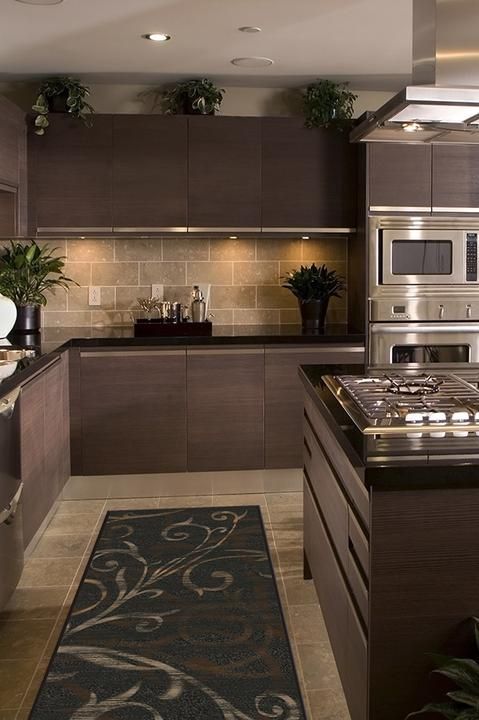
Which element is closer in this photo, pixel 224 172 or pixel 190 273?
pixel 224 172

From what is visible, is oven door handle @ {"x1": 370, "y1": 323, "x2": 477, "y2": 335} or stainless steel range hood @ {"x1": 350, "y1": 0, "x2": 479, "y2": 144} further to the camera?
oven door handle @ {"x1": 370, "y1": 323, "x2": 477, "y2": 335}

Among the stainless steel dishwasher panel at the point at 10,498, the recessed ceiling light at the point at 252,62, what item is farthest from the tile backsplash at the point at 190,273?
the stainless steel dishwasher panel at the point at 10,498

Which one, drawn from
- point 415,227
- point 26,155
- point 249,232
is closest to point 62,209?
point 26,155

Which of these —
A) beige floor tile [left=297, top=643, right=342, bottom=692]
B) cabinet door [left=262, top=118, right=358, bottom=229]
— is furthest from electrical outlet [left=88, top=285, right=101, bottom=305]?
beige floor tile [left=297, top=643, right=342, bottom=692]

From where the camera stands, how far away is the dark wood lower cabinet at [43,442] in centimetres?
362

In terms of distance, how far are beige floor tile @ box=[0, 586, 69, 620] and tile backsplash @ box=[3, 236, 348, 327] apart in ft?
7.34

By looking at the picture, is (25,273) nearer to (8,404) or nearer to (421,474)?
(8,404)

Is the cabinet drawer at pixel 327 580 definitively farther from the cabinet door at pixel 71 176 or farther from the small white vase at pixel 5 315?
the cabinet door at pixel 71 176

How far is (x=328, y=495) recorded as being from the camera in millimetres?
2609

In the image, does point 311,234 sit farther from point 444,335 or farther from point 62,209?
point 62,209

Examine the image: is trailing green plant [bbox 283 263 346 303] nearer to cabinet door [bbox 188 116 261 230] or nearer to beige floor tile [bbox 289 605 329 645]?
cabinet door [bbox 188 116 261 230]

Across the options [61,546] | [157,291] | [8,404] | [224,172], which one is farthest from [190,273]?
[8,404]

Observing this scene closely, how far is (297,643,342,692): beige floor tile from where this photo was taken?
2660mm

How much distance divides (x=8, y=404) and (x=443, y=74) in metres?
1.94
